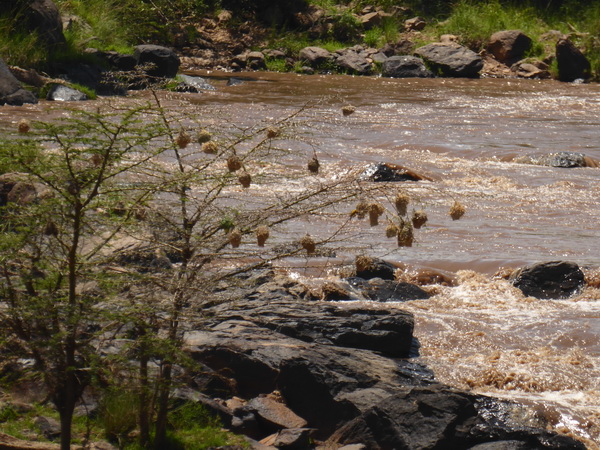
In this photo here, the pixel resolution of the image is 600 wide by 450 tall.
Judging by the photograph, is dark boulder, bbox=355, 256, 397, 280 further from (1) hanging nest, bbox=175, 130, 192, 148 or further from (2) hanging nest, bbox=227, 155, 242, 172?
(1) hanging nest, bbox=175, 130, 192, 148

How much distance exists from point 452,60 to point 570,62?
2.51m

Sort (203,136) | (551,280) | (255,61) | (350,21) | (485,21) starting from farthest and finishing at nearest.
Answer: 1. (350,21)
2. (485,21)
3. (255,61)
4. (551,280)
5. (203,136)

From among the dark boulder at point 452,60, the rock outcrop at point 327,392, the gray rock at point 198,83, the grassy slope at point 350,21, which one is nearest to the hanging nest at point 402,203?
the rock outcrop at point 327,392

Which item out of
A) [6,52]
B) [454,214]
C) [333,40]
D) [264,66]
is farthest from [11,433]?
[333,40]

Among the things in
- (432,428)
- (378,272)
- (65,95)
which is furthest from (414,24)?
(432,428)

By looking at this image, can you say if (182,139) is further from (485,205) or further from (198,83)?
(198,83)

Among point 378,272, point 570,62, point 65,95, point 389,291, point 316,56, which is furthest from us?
point 316,56

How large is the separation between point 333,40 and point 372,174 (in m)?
14.0

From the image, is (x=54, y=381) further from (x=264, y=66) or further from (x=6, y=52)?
(x=264, y=66)

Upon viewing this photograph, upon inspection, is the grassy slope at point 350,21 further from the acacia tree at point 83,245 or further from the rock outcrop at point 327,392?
the acacia tree at point 83,245

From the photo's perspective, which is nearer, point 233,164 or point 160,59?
point 233,164

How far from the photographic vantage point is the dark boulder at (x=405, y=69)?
65.0 feet

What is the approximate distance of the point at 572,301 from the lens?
6402mm

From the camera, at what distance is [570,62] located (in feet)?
64.7
